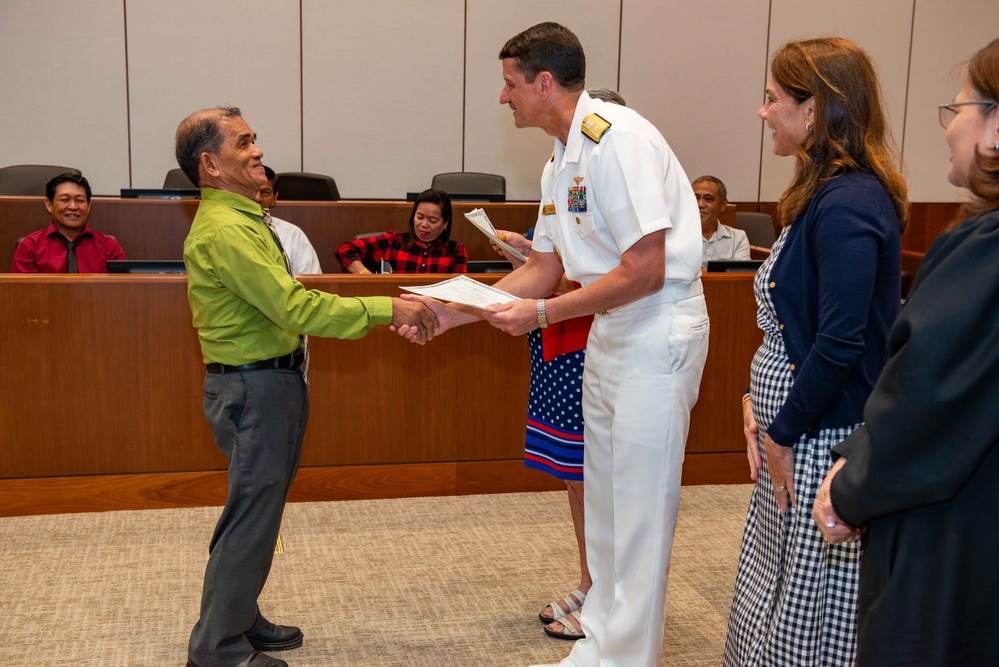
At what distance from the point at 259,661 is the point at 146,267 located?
184cm

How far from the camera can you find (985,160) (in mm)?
1212

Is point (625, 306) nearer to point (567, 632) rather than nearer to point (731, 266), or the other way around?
point (567, 632)

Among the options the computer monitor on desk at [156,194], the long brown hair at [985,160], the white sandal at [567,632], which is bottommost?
the white sandal at [567,632]

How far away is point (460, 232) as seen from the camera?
18.0 ft

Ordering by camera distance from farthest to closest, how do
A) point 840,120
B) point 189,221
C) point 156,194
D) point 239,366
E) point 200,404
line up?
1. point 156,194
2. point 189,221
3. point 200,404
4. point 239,366
5. point 840,120

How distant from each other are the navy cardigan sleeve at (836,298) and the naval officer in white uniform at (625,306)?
37 cm

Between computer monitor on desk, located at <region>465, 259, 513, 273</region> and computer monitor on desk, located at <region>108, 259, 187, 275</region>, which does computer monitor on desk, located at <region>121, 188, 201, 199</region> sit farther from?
computer monitor on desk, located at <region>465, 259, 513, 273</region>

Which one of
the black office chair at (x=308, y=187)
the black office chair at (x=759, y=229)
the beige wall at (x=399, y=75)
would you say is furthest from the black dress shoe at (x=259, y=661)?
the beige wall at (x=399, y=75)

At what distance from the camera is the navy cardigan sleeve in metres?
1.62

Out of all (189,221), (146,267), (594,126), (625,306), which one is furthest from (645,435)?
(189,221)

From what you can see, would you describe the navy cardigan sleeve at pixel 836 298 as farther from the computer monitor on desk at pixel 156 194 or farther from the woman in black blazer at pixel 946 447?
the computer monitor on desk at pixel 156 194

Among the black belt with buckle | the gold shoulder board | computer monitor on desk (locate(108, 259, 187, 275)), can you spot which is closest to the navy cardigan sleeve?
the gold shoulder board

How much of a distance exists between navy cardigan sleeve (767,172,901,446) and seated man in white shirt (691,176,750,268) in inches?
150

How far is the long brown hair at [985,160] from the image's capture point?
47.4 inches
